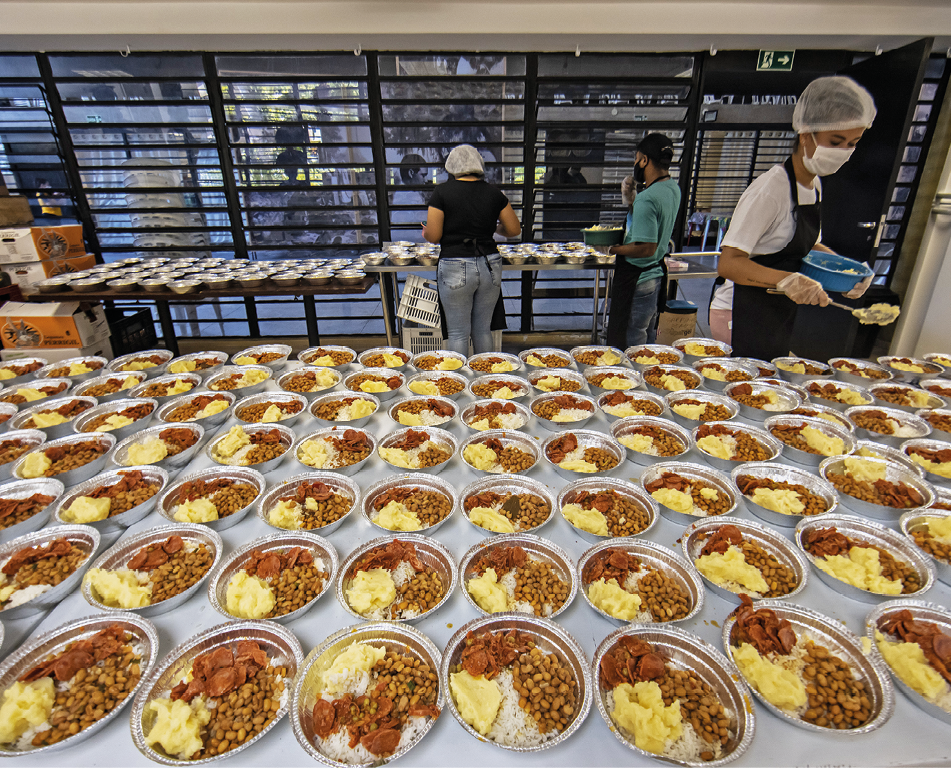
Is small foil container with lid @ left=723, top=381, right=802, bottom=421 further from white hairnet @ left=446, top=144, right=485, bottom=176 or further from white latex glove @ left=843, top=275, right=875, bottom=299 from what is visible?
white hairnet @ left=446, top=144, right=485, bottom=176

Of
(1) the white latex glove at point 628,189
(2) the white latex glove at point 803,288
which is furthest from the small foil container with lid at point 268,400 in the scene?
(1) the white latex glove at point 628,189

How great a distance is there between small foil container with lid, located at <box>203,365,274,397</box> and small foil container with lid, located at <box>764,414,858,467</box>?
2.39 metres

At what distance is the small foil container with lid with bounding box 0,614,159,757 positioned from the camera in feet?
3.52

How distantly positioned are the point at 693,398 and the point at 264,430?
6.56 ft

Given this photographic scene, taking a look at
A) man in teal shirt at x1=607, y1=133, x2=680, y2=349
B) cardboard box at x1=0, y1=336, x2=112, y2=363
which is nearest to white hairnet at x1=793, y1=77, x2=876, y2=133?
man in teal shirt at x1=607, y1=133, x2=680, y2=349

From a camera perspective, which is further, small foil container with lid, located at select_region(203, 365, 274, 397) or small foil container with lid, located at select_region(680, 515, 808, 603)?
small foil container with lid, located at select_region(203, 365, 274, 397)

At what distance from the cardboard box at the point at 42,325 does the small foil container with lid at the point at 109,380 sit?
1636 mm

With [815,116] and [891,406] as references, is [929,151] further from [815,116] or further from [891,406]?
[891,406]

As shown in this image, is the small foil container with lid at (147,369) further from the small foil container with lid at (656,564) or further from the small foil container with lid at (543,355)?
the small foil container with lid at (656,564)

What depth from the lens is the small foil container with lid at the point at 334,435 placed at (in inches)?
69.0

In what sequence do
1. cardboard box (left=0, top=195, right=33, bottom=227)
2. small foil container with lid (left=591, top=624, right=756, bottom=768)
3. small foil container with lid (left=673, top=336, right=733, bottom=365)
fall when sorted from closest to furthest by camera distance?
1. small foil container with lid (left=591, top=624, right=756, bottom=768)
2. small foil container with lid (left=673, top=336, right=733, bottom=365)
3. cardboard box (left=0, top=195, right=33, bottom=227)

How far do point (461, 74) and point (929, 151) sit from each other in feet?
15.6

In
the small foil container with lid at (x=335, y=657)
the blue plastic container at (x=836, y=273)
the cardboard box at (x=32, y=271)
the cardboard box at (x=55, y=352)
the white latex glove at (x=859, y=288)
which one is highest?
the blue plastic container at (x=836, y=273)

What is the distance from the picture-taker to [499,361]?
2.78 m
